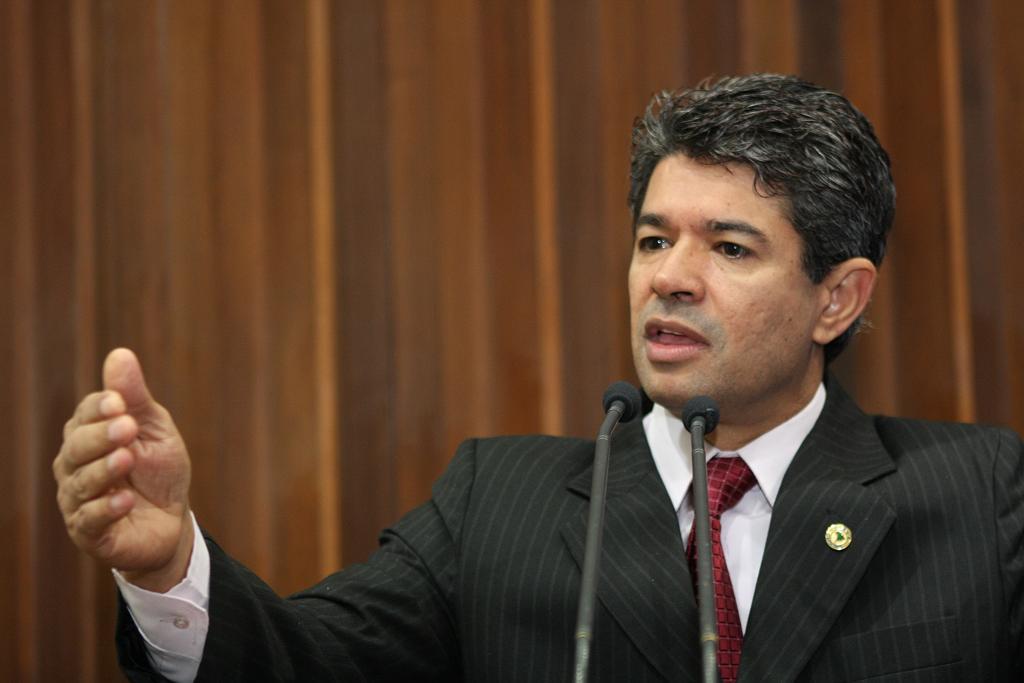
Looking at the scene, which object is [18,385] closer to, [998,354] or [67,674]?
[67,674]

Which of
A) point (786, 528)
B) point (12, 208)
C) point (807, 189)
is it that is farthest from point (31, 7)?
point (786, 528)

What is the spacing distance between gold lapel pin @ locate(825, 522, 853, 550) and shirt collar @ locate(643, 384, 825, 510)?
0.12 m

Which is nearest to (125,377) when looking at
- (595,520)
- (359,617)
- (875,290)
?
(595,520)

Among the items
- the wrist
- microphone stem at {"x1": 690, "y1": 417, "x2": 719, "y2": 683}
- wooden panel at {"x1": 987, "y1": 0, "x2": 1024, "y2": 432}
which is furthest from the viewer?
wooden panel at {"x1": 987, "y1": 0, "x2": 1024, "y2": 432}

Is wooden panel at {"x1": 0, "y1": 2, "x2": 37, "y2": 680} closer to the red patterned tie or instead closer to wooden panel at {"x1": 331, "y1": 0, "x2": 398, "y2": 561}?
wooden panel at {"x1": 331, "y1": 0, "x2": 398, "y2": 561}

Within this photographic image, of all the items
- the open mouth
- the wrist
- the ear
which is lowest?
the wrist

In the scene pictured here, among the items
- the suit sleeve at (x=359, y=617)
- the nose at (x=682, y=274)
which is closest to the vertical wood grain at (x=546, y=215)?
the suit sleeve at (x=359, y=617)

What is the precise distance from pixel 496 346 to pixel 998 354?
3.58 ft

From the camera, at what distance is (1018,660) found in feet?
7.01

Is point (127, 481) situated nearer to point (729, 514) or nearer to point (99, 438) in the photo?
point (99, 438)

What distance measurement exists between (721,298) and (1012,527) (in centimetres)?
62

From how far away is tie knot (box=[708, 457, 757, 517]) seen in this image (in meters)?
2.28

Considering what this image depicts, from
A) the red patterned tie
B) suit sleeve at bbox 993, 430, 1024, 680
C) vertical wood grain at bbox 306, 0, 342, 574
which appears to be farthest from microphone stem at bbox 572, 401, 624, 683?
vertical wood grain at bbox 306, 0, 342, 574

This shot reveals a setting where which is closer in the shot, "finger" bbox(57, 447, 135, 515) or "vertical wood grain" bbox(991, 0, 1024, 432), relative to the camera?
"finger" bbox(57, 447, 135, 515)
